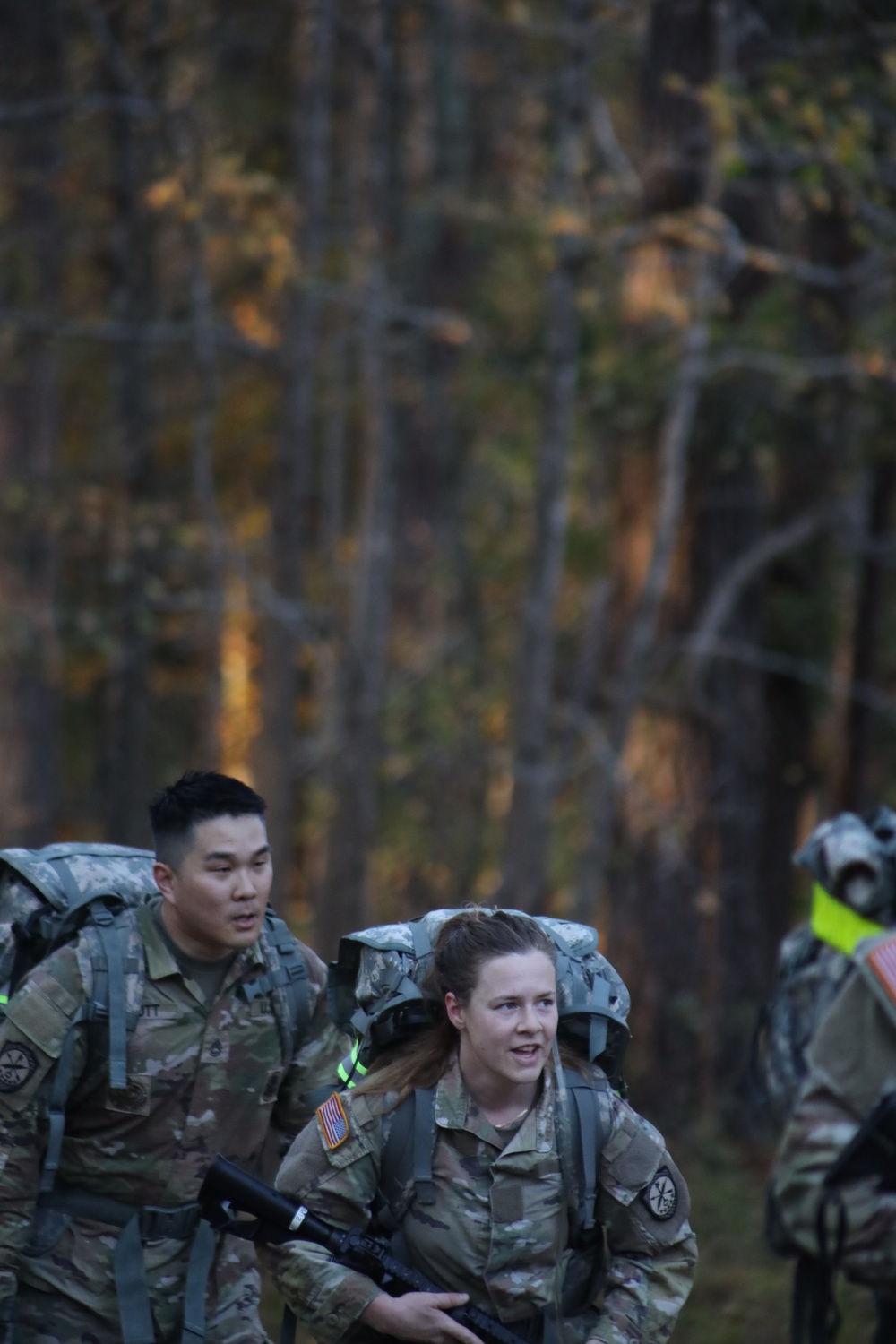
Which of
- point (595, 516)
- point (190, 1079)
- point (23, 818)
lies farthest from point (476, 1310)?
point (23, 818)

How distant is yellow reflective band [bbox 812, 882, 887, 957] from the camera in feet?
14.3

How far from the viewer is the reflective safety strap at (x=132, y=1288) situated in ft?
12.1

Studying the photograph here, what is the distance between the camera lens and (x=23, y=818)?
43.1ft

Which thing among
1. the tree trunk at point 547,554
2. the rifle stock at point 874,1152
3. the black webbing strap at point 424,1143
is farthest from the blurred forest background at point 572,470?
the black webbing strap at point 424,1143

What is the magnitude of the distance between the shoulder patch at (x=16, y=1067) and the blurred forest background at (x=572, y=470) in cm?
400

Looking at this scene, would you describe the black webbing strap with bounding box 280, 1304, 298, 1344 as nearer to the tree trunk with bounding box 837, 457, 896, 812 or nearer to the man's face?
the man's face

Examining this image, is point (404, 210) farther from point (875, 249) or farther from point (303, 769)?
point (875, 249)

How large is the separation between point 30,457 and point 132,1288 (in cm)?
1117

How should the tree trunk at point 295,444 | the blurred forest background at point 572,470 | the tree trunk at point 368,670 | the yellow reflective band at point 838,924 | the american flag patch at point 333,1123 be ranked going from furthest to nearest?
the tree trunk at point 368,670, the tree trunk at point 295,444, the blurred forest background at point 572,470, the yellow reflective band at point 838,924, the american flag patch at point 333,1123

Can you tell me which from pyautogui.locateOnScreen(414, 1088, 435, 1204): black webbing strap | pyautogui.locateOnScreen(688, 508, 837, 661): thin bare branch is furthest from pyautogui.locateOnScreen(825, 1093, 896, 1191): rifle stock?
pyautogui.locateOnScreen(688, 508, 837, 661): thin bare branch

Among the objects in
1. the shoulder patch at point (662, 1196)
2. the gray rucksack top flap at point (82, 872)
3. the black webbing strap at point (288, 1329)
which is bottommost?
the black webbing strap at point (288, 1329)

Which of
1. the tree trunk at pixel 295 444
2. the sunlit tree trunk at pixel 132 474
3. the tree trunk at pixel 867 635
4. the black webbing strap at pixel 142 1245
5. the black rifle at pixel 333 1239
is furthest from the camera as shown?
the tree trunk at pixel 867 635

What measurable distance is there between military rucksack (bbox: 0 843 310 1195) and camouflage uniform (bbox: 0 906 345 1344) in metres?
0.02

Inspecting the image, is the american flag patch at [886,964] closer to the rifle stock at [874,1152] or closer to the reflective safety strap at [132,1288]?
the rifle stock at [874,1152]
